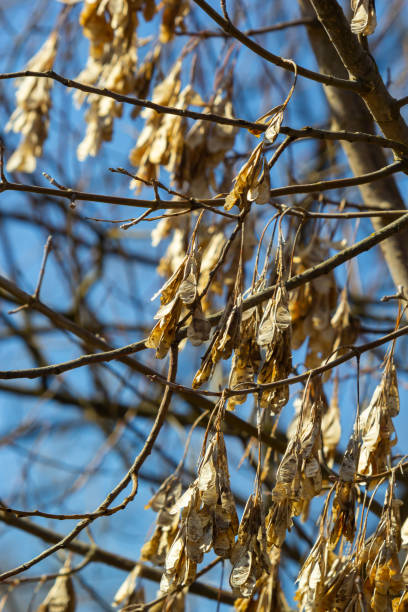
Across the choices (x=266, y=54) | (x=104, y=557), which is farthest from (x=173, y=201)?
(x=104, y=557)

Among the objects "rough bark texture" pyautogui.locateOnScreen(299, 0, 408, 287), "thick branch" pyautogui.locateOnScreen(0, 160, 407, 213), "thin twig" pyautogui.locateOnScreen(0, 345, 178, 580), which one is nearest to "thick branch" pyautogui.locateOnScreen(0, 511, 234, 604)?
"thin twig" pyautogui.locateOnScreen(0, 345, 178, 580)

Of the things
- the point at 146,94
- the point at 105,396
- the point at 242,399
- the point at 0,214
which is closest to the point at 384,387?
the point at 242,399

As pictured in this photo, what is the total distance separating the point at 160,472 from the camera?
9.81 feet

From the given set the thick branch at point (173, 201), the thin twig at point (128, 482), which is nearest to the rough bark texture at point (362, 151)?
the thick branch at point (173, 201)

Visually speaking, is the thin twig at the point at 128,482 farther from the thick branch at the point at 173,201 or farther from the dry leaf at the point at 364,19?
the dry leaf at the point at 364,19

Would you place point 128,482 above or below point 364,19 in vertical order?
below

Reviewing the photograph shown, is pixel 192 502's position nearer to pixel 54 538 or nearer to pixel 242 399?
pixel 242 399

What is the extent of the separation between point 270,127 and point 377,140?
0.23m

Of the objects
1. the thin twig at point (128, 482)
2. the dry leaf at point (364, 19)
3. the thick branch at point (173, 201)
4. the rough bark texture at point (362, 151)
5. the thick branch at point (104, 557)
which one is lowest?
the thin twig at point (128, 482)

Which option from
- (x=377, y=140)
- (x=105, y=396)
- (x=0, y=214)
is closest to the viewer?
(x=377, y=140)

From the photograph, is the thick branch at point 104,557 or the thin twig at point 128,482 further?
the thick branch at point 104,557

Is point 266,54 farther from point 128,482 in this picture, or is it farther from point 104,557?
point 104,557

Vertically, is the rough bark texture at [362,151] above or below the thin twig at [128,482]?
above

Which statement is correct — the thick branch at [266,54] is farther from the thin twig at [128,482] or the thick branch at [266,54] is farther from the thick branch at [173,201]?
the thin twig at [128,482]
